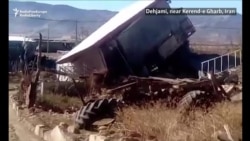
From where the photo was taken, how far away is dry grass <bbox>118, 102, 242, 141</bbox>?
585 centimetres

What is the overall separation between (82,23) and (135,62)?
37.9 inches

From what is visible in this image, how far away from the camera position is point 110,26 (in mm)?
7027

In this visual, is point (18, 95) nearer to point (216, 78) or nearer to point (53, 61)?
point (53, 61)

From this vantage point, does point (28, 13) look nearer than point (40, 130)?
Yes

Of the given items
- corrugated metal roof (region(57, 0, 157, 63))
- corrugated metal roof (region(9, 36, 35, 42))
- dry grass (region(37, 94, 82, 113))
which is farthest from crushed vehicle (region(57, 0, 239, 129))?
dry grass (region(37, 94, 82, 113))

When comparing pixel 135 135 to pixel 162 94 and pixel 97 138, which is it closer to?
pixel 97 138

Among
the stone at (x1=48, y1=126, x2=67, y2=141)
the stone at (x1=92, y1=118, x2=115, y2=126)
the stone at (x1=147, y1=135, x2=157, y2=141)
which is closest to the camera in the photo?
the stone at (x1=147, y1=135, x2=157, y2=141)

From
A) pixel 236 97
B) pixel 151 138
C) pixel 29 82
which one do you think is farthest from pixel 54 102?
pixel 236 97

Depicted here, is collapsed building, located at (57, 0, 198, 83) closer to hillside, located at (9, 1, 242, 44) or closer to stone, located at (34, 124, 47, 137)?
hillside, located at (9, 1, 242, 44)

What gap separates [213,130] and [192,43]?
159 centimetres

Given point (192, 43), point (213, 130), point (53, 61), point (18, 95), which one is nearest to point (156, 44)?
point (192, 43)

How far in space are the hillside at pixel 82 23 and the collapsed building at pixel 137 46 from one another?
178 mm

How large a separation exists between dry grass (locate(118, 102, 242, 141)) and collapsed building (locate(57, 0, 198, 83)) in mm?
656

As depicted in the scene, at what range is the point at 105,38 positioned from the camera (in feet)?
23.6
